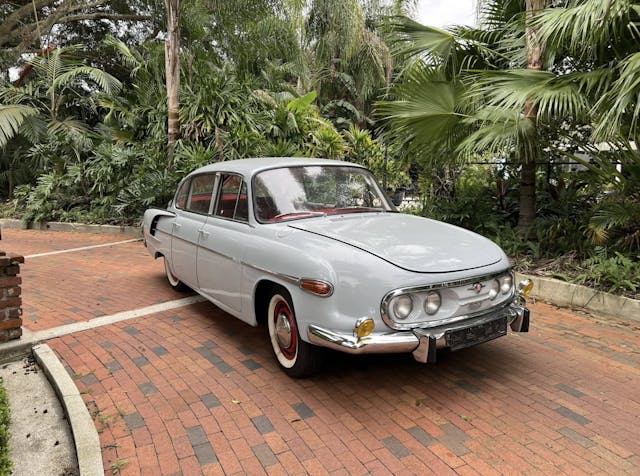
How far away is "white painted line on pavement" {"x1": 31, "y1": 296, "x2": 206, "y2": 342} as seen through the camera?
441 centimetres

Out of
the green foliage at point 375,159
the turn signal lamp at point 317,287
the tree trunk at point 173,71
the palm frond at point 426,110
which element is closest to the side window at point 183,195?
the turn signal lamp at point 317,287

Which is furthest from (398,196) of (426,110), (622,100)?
(622,100)

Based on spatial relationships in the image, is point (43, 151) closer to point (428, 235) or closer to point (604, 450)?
point (428, 235)

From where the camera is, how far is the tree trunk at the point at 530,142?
5667mm

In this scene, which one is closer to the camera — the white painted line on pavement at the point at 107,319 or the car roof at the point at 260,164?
the car roof at the point at 260,164

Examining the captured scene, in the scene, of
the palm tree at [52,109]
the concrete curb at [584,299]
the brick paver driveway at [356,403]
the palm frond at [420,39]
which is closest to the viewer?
the brick paver driveway at [356,403]

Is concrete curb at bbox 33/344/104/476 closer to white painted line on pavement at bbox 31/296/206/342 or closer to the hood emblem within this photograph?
white painted line on pavement at bbox 31/296/206/342

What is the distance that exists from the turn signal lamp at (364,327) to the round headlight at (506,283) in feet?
3.99

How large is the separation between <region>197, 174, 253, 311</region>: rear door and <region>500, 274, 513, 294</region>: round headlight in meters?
1.99

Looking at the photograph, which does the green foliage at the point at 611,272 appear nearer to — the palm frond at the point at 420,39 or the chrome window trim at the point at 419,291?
the chrome window trim at the point at 419,291

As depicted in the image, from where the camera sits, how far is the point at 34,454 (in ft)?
8.94

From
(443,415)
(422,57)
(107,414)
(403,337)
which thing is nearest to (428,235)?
(403,337)

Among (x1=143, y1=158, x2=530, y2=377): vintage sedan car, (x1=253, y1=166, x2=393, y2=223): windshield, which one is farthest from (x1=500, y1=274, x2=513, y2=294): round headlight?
(x1=253, y1=166, x2=393, y2=223): windshield

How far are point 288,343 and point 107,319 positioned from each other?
2.37 m
